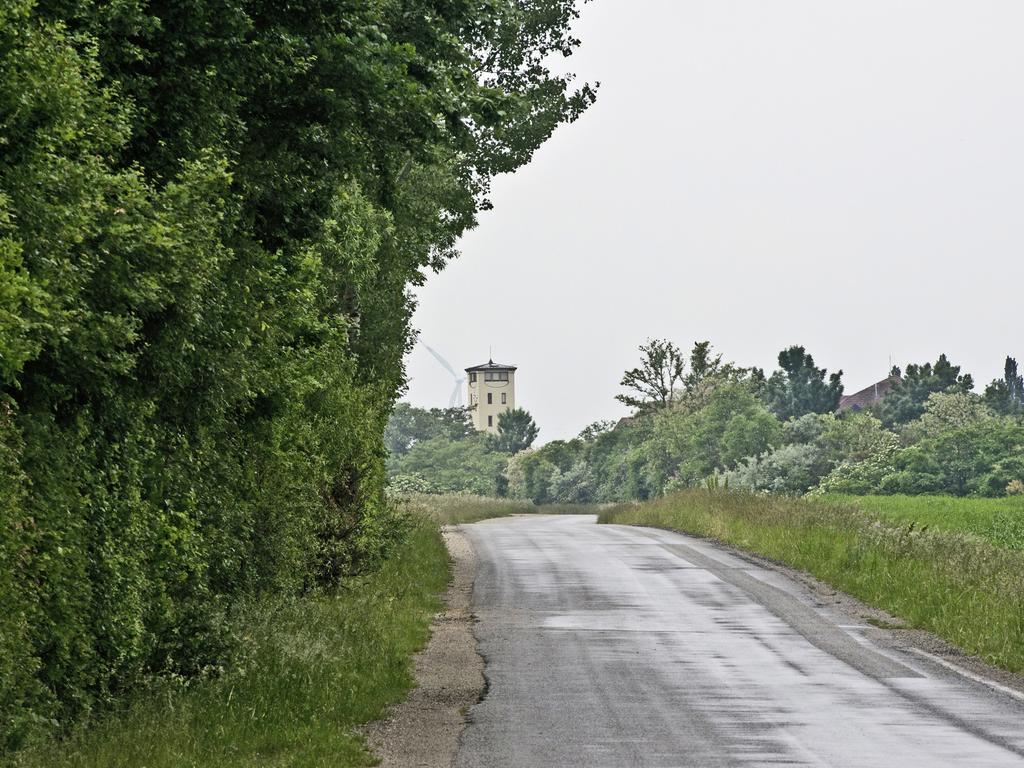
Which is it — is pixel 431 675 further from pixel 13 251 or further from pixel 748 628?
pixel 13 251

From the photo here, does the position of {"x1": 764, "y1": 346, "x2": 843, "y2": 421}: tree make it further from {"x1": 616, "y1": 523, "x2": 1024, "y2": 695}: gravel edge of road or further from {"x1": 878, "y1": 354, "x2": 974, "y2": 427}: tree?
{"x1": 616, "y1": 523, "x2": 1024, "y2": 695}: gravel edge of road

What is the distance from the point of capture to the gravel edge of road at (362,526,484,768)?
1104 centimetres

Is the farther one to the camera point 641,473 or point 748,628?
point 641,473

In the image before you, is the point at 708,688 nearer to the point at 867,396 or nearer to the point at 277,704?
the point at 277,704

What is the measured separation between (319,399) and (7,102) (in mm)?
12343

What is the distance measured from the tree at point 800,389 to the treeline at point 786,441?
0.31ft

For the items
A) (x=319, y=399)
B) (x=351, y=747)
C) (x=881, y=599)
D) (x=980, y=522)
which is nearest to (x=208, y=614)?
(x=351, y=747)

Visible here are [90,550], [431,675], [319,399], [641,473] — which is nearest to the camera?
[90,550]

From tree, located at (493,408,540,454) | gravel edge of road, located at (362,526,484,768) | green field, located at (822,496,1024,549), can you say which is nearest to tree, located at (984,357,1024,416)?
green field, located at (822,496,1024,549)

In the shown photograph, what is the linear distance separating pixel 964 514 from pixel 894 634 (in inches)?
1218

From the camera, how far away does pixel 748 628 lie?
1911 centimetres

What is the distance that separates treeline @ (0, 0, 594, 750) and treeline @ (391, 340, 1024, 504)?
32.8 metres

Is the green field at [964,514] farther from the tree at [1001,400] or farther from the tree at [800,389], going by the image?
the tree at [800,389]

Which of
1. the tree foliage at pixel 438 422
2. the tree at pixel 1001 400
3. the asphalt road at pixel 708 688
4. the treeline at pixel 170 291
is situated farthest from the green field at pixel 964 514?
the tree foliage at pixel 438 422
